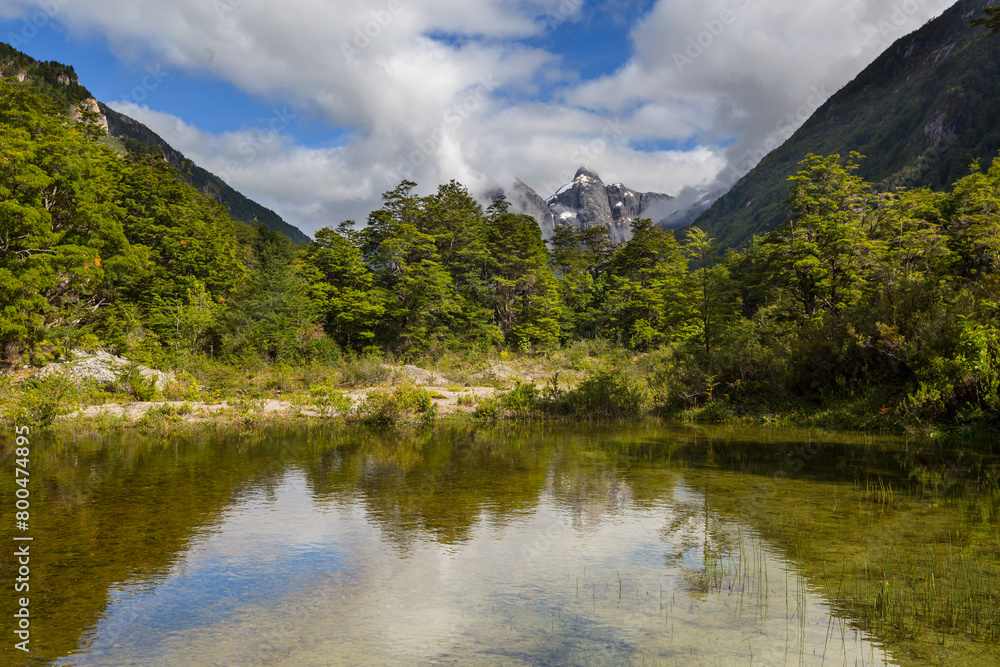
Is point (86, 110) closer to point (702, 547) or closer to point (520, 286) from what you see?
point (520, 286)

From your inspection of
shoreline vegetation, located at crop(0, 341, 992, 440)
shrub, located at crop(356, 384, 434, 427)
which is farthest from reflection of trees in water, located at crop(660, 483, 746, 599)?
shrub, located at crop(356, 384, 434, 427)

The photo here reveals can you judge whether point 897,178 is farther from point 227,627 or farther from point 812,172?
point 227,627

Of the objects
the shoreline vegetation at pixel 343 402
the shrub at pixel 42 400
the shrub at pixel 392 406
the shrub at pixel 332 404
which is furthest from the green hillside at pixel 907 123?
the shrub at pixel 42 400

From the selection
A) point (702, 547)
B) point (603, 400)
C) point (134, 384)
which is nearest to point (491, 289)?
point (603, 400)

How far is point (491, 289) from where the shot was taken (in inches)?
1731

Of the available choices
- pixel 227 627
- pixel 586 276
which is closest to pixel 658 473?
pixel 227 627

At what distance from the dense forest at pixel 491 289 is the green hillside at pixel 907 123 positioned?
2792 inches

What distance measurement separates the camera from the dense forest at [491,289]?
18.7 meters

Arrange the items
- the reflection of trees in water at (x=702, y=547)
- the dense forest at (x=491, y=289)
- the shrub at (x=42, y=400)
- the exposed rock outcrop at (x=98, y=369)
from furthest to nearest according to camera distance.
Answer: the exposed rock outcrop at (x=98, y=369)
the dense forest at (x=491, y=289)
the shrub at (x=42, y=400)
the reflection of trees in water at (x=702, y=547)

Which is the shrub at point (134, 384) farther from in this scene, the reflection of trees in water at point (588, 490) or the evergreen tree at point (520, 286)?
the evergreen tree at point (520, 286)

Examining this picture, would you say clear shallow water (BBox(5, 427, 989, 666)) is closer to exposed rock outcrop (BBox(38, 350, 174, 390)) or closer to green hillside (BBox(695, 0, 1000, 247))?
exposed rock outcrop (BBox(38, 350, 174, 390))

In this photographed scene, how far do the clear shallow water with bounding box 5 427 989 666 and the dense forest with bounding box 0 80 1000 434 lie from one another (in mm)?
7108

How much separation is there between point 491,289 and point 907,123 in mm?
135394

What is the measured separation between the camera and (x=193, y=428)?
63.2 ft
